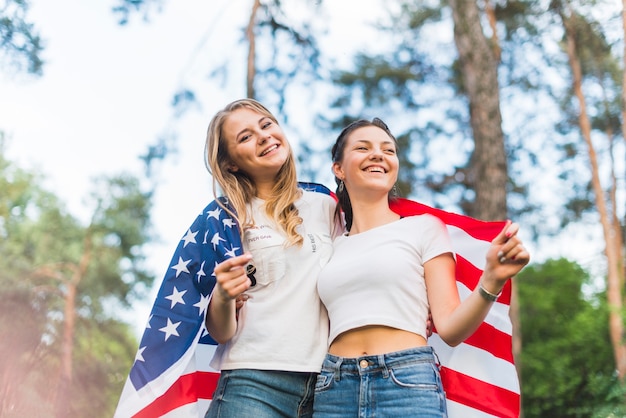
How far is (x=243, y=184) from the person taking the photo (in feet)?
11.0

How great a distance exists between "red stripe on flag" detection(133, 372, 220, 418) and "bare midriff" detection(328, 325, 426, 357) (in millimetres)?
808

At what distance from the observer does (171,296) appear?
3.12 m

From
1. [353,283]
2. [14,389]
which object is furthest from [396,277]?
[14,389]

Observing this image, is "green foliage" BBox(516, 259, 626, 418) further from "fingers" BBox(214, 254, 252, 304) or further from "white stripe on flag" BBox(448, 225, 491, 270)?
"fingers" BBox(214, 254, 252, 304)

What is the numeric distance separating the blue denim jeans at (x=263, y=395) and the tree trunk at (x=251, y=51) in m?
5.98

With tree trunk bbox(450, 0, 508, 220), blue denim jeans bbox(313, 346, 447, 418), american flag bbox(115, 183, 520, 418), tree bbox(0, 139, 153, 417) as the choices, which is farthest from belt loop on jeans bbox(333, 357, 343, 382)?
tree bbox(0, 139, 153, 417)

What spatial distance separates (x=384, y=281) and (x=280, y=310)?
480mm

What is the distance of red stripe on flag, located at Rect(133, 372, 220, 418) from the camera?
3061mm

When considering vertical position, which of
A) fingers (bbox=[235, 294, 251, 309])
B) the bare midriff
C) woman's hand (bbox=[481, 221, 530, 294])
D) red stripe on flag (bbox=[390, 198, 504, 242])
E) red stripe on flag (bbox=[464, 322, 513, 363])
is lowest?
the bare midriff

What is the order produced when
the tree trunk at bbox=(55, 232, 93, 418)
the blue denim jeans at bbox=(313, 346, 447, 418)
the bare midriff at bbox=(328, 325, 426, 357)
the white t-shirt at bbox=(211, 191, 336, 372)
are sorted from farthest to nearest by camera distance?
the tree trunk at bbox=(55, 232, 93, 418) → the white t-shirt at bbox=(211, 191, 336, 372) → the bare midriff at bbox=(328, 325, 426, 357) → the blue denim jeans at bbox=(313, 346, 447, 418)

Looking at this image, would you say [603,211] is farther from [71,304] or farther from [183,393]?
[183,393]

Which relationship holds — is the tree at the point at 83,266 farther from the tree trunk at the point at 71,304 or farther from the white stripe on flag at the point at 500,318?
the white stripe on flag at the point at 500,318

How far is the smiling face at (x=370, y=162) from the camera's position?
3.16m

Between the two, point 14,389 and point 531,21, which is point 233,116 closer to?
point 14,389
